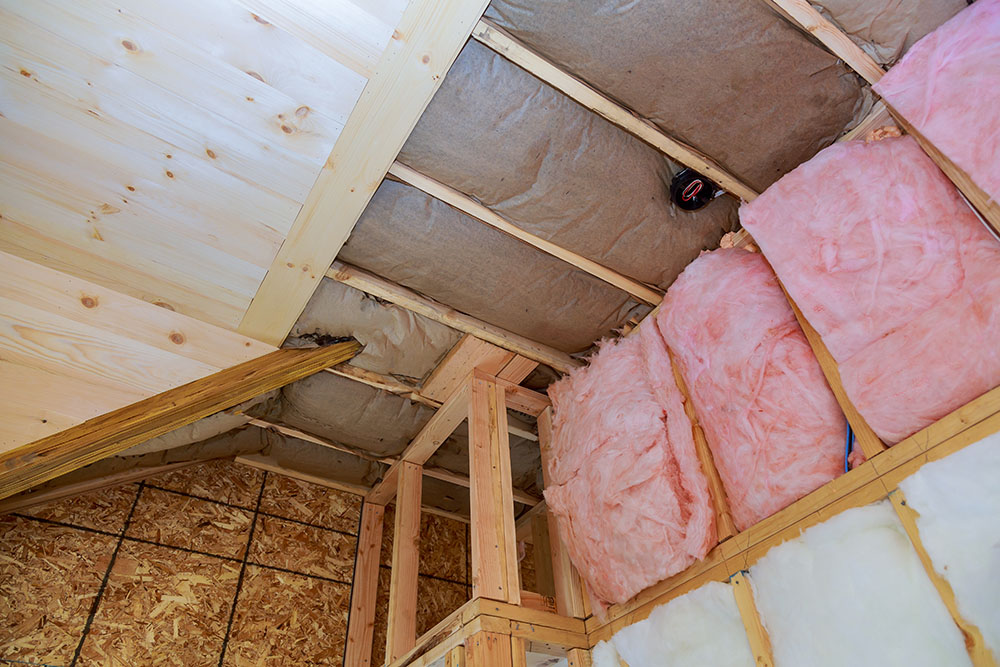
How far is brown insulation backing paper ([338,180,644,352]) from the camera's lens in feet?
7.55

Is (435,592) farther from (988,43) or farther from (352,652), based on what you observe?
(988,43)

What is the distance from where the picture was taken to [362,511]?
3557 mm

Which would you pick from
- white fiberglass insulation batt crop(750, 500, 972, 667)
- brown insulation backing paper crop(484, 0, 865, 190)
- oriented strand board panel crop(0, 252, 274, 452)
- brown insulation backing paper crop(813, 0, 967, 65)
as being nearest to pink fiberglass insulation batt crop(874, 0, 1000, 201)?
brown insulation backing paper crop(813, 0, 967, 65)

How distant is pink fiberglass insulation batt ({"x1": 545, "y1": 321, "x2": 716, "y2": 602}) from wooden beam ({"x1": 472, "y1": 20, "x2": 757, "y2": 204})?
0.61 meters

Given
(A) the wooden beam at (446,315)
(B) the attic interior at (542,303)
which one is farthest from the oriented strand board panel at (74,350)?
(A) the wooden beam at (446,315)

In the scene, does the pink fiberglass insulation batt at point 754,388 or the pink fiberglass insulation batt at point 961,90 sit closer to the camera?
the pink fiberglass insulation batt at point 961,90

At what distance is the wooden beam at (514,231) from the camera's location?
2.17 metres

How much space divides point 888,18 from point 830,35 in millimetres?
158

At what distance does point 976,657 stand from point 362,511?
9.51 ft

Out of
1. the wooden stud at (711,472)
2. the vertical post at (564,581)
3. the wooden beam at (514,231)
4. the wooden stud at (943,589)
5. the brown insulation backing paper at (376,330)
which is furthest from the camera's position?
the brown insulation backing paper at (376,330)

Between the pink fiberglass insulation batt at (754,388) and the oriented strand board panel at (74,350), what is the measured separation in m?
1.92

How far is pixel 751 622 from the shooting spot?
1732 mm

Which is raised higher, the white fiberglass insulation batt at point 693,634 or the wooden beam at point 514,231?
the wooden beam at point 514,231

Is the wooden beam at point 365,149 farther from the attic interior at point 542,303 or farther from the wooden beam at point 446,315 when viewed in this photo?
the wooden beam at point 446,315
